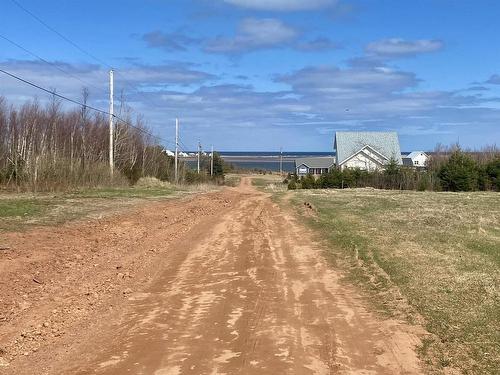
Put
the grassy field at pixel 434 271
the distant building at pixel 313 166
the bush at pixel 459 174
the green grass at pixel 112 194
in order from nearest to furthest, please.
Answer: the grassy field at pixel 434 271 < the green grass at pixel 112 194 < the bush at pixel 459 174 < the distant building at pixel 313 166

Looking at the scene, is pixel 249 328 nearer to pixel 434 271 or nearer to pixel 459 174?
pixel 434 271

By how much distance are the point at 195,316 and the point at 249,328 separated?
87 centimetres

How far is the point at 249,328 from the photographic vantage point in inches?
263

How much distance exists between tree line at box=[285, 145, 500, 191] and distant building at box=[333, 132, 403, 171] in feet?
72.3

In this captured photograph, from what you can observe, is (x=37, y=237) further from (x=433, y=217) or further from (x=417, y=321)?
(x=433, y=217)

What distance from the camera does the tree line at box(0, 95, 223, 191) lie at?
30453mm

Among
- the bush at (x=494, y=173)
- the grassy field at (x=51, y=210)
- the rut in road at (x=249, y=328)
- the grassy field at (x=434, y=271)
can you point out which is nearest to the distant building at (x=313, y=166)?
the bush at (x=494, y=173)

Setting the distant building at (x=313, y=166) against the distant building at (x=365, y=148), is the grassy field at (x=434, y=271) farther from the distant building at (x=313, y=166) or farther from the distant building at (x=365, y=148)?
the distant building at (x=313, y=166)

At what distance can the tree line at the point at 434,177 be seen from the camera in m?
48.8

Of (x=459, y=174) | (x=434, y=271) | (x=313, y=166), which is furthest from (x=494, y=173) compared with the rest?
(x=313, y=166)

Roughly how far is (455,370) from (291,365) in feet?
5.21

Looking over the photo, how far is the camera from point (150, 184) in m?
44.2

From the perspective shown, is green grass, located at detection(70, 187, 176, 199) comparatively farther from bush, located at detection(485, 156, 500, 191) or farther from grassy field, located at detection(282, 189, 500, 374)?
bush, located at detection(485, 156, 500, 191)

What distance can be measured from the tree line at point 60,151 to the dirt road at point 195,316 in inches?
721
